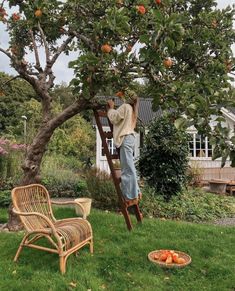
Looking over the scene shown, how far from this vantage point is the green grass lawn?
152 inches

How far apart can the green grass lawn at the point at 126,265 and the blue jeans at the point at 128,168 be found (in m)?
0.69

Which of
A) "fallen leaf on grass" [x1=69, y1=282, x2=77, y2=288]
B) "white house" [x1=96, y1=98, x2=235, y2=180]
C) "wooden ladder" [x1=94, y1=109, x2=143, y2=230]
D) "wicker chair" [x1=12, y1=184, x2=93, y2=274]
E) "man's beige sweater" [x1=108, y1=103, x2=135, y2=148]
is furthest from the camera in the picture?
"white house" [x1=96, y1=98, x2=235, y2=180]

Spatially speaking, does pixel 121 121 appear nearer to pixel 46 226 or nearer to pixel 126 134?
pixel 126 134

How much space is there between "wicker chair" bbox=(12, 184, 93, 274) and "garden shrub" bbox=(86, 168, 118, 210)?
9.72 feet

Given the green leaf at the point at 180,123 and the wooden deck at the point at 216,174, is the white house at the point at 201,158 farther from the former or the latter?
the green leaf at the point at 180,123

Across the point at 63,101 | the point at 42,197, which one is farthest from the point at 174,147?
the point at 63,101

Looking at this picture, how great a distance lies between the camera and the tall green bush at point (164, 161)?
9414mm

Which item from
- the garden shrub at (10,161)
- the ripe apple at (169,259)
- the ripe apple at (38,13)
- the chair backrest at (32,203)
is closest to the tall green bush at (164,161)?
the garden shrub at (10,161)

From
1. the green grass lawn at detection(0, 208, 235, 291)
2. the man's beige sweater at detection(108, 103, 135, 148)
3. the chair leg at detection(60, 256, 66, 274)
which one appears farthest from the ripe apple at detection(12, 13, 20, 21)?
the chair leg at detection(60, 256, 66, 274)

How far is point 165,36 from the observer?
10.3ft

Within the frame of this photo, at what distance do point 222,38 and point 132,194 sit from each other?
10.6 ft

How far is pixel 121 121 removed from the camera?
17.9ft

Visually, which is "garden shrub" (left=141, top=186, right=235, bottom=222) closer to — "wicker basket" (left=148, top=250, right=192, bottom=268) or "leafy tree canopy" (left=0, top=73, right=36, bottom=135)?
"wicker basket" (left=148, top=250, right=192, bottom=268)

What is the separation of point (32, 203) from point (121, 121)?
192 cm
